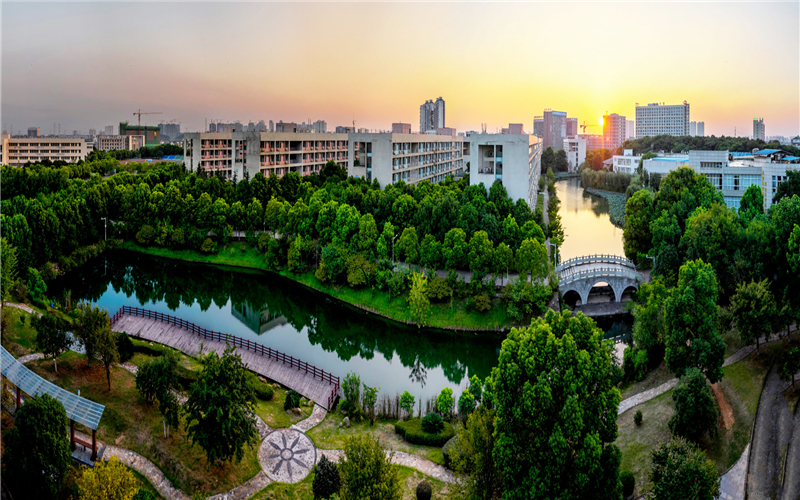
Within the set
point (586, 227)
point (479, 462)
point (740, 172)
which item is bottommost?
point (479, 462)

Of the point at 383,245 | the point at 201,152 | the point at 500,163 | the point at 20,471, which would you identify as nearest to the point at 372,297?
the point at 383,245

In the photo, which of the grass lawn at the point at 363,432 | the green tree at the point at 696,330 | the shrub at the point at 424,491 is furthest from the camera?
the green tree at the point at 696,330

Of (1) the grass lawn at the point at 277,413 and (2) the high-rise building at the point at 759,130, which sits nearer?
(1) the grass lawn at the point at 277,413

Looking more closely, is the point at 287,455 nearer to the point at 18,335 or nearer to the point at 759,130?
the point at 18,335

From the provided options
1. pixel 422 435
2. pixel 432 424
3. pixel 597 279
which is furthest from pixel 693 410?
pixel 597 279

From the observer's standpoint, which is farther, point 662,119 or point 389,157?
point 662,119

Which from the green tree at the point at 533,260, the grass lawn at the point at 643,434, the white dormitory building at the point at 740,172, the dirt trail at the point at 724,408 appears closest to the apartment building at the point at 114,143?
the white dormitory building at the point at 740,172

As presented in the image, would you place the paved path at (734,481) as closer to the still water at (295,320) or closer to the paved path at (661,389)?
the paved path at (661,389)
